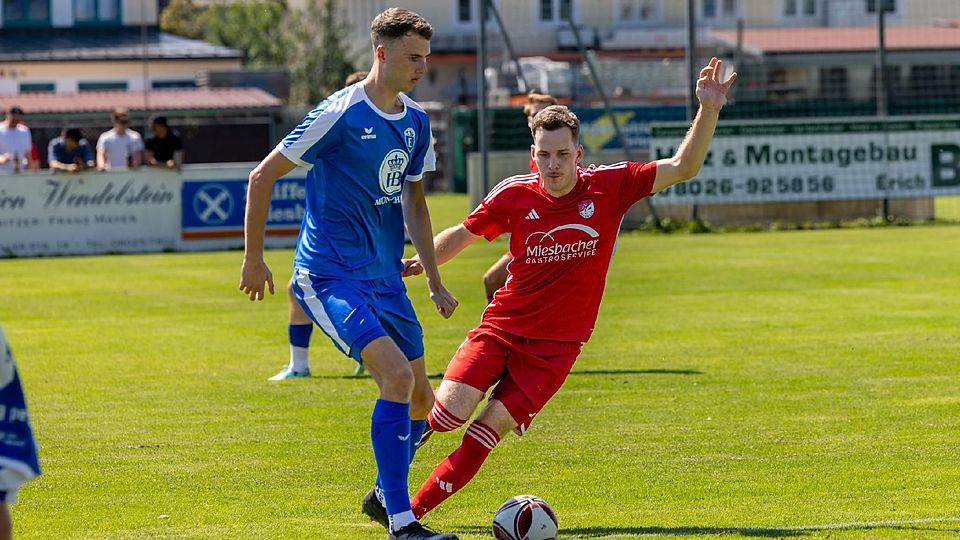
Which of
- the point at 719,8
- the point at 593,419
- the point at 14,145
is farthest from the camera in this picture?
the point at 719,8

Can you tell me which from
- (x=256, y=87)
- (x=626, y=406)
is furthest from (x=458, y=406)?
(x=256, y=87)

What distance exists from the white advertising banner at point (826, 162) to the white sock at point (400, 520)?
20.9 metres

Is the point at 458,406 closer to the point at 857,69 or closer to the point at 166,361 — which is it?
the point at 166,361

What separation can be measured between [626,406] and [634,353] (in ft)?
8.90

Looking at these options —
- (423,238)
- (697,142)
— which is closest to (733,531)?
(697,142)

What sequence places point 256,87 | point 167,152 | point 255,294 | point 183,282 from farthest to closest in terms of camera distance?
point 256,87, point 167,152, point 183,282, point 255,294

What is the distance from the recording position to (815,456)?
860 cm

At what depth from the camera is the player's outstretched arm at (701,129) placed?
705 centimetres

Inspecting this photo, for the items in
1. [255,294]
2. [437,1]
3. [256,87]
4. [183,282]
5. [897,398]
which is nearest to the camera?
[255,294]

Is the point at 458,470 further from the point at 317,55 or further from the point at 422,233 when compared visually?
the point at 317,55

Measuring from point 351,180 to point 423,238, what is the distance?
543mm

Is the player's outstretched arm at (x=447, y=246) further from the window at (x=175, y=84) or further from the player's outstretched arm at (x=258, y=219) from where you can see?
the window at (x=175, y=84)

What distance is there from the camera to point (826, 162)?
27.9m

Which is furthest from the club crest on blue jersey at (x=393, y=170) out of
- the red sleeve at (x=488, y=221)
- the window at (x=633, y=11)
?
the window at (x=633, y=11)
